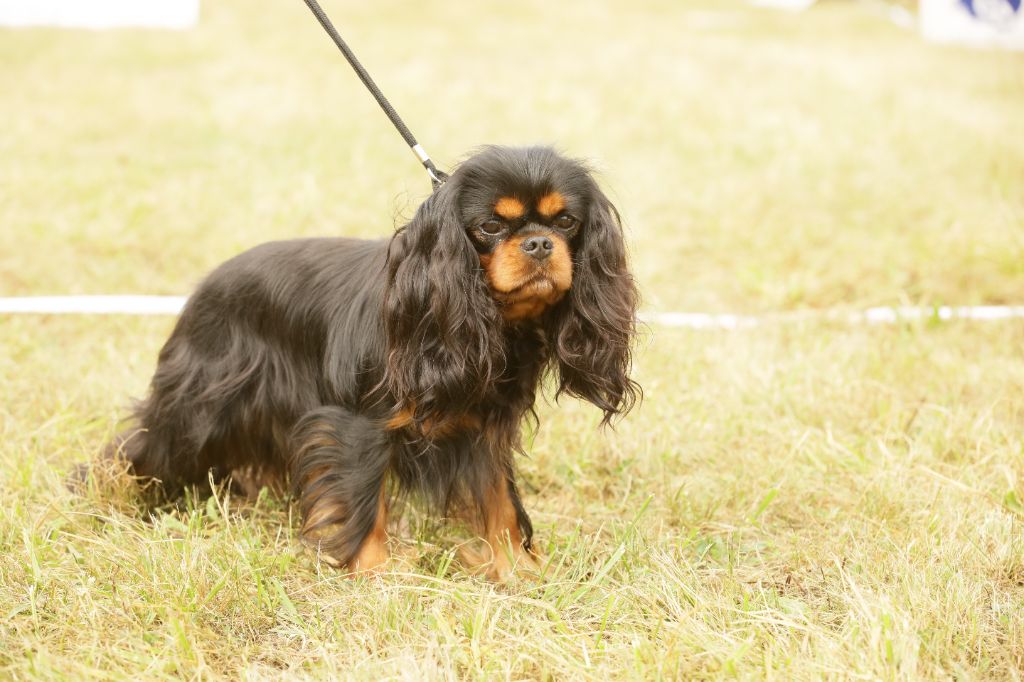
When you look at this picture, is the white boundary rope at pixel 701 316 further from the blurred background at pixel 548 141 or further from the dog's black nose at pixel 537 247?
the dog's black nose at pixel 537 247

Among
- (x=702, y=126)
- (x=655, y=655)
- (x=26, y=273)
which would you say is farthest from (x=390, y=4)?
(x=655, y=655)

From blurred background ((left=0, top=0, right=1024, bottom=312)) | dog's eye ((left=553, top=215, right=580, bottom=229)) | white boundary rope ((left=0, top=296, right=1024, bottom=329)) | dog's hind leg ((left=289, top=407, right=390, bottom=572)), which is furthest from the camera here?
blurred background ((left=0, top=0, right=1024, bottom=312))

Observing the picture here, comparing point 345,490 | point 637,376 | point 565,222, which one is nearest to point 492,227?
point 565,222

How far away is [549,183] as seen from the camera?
2.56 m

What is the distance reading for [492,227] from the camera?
259cm

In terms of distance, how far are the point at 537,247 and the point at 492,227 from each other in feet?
0.51

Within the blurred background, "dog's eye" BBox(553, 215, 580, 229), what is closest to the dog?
"dog's eye" BBox(553, 215, 580, 229)

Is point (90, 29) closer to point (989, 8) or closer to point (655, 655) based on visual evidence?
point (989, 8)

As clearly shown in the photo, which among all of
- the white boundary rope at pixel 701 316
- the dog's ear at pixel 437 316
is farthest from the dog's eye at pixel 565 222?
the white boundary rope at pixel 701 316

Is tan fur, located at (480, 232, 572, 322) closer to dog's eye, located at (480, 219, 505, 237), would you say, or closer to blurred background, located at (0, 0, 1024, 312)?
dog's eye, located at (480, 219, 505, 237)

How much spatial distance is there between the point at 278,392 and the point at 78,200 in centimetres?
431

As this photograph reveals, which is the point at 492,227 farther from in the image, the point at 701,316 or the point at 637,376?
the point at 701,316

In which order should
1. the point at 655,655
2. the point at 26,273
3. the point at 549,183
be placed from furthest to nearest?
the point at 26,273 → the point at 549,183 → the point at 655,655

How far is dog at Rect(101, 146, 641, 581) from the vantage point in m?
2.58
